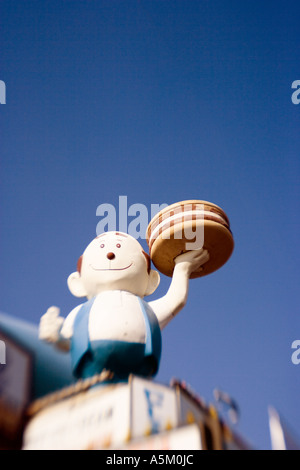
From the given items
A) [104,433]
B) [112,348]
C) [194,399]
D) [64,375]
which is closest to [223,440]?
[194,399]

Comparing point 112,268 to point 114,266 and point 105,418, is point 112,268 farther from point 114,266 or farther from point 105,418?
point 105,418

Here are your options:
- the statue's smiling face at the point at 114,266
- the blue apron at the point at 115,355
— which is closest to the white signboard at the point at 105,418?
the blue apron at the point at 115,355

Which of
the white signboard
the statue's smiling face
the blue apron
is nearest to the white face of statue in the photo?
the statue's smiling face

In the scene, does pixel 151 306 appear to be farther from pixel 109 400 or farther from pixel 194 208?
pixel 109 400

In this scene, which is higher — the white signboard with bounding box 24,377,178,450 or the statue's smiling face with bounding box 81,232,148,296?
the statue's smiling face with bounding box 81,232,148,296

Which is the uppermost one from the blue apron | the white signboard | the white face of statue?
the white face of statue

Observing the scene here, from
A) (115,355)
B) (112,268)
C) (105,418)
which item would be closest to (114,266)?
(112,268)

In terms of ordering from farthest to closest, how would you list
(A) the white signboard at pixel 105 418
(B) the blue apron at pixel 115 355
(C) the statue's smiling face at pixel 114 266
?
(C) the statue's smiling face at pixel 114 266
(B) the blue apron at pixel 115 355
(A) the white signboard at pixel 105 418

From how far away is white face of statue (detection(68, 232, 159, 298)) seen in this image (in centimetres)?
675

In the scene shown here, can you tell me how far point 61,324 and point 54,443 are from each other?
2.14 metres

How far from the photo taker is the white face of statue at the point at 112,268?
6746 mm

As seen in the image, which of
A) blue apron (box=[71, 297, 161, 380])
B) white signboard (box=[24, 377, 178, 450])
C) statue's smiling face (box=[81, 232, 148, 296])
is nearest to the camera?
white signboard (box=[24, 377, 178, 450])

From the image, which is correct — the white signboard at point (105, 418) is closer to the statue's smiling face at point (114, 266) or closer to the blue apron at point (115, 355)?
the blue apron at point (115, 355)

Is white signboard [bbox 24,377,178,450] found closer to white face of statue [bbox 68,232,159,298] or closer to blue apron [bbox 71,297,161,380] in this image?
blue apron [bbox 71,297,161,380]
